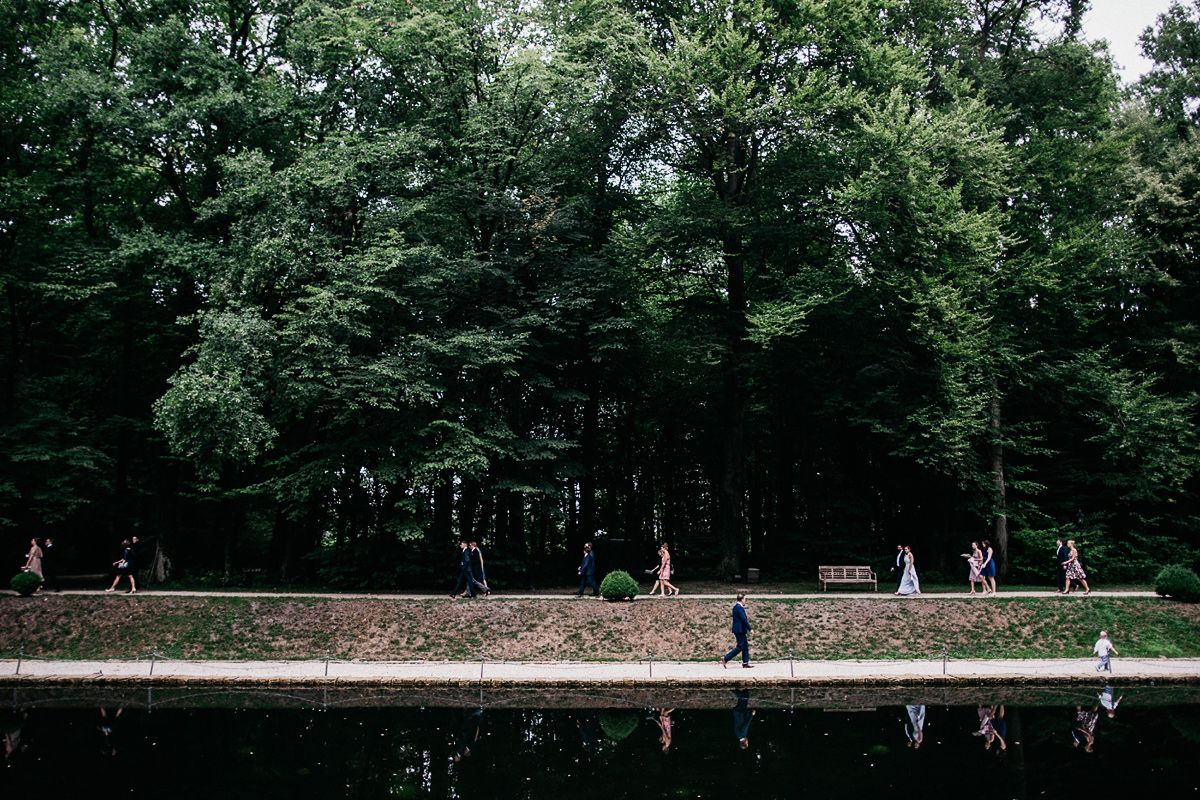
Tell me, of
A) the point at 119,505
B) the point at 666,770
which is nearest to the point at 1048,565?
the point at 666,770

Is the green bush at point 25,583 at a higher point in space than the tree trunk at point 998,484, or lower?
lower

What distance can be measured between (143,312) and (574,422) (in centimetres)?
1657

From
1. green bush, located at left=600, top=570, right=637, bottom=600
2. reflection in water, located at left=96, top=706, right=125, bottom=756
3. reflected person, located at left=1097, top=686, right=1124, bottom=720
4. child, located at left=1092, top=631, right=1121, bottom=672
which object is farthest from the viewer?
green bush, located at left=600, top=570, right=637, bottom=600

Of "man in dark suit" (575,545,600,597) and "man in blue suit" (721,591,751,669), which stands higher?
"man in dark suit" (575,545,600,597)

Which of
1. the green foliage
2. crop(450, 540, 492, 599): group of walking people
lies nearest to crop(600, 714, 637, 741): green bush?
the green foliage

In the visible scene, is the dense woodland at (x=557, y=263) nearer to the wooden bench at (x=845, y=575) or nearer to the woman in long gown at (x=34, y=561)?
the woman in long gown at (x=34, y=561)

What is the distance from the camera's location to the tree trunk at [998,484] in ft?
92.9

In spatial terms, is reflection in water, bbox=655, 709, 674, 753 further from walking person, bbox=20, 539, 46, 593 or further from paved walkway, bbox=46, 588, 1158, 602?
walking person, bbox=20, 539, 46, 593

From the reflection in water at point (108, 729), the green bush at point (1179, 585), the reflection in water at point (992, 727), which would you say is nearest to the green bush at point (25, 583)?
the reflection in water at point (108, 729)

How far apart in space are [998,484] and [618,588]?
14828 mm

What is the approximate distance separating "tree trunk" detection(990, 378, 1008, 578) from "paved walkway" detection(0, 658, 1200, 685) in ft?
30.0

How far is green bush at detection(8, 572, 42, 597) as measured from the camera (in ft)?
73.2

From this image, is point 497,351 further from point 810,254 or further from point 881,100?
point 881,100

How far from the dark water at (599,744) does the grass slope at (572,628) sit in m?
3.32
